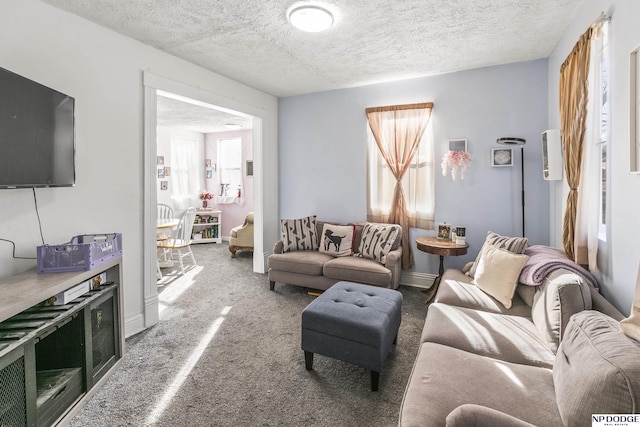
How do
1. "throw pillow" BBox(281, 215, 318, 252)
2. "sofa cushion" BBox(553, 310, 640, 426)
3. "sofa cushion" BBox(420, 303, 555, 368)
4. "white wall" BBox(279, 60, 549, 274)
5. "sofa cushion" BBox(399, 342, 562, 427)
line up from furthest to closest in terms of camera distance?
"throw pillow" BBox(281, 215, 318, 252) < "white wall" BBox(279, 60, 549, 274) < "sofa cushion" BBox(420, 303, 555, 368) < "sofa cushion" BBox(399, 342, 562, 427) < "sofa cushion" BBox(553, 310, 640, 426)

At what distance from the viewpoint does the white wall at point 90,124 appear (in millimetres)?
2062

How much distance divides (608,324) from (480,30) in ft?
8.25

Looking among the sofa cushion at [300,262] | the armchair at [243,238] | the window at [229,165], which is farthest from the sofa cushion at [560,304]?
the window at [229,165]

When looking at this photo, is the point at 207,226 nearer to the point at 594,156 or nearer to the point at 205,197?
the point at 205,197

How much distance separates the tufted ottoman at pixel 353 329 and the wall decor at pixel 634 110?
5.23 ft

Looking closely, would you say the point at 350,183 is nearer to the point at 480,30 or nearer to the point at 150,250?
the point at 480,30

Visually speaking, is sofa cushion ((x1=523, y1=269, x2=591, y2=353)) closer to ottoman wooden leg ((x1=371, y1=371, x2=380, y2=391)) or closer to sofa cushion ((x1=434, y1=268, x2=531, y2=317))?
sofa cushion ((x1=434, y1=268, x2=531, y2=317))

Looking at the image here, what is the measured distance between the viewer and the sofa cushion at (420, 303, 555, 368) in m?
1.63

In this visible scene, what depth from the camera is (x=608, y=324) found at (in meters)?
1.26

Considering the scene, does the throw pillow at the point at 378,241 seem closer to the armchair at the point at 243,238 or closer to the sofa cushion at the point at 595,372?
the sofa cushion at the point at 595,372

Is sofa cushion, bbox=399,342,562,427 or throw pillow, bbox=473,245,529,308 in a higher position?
throw pillow, bbox=473,245,529,308

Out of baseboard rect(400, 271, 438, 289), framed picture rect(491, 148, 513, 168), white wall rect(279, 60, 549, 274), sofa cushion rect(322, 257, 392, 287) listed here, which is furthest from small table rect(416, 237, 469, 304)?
framed picture rect(491, 148, 513, 168)

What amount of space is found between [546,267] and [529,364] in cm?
78

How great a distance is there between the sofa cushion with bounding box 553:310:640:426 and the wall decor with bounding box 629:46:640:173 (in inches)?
32.3
